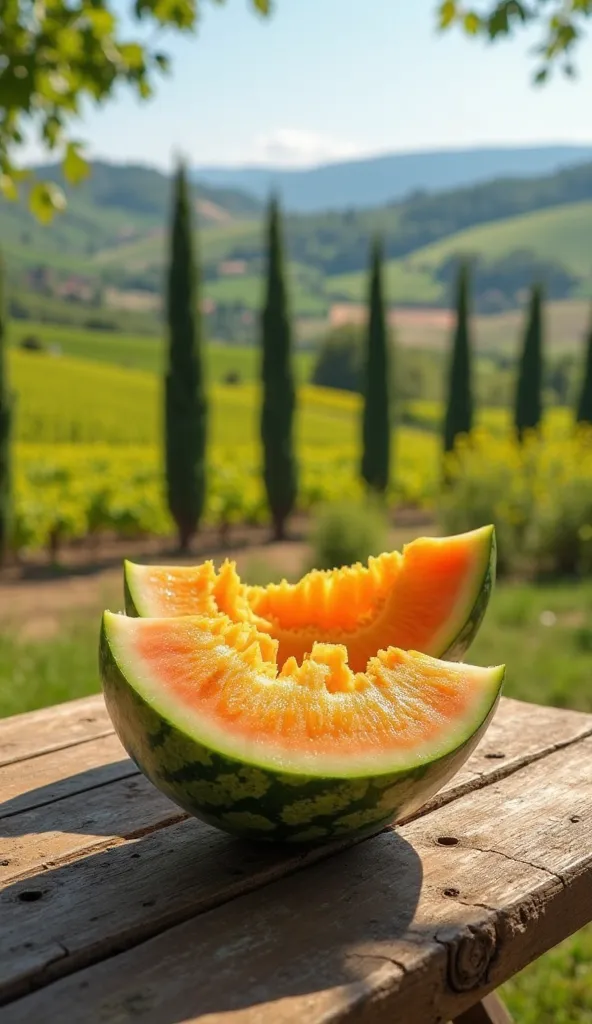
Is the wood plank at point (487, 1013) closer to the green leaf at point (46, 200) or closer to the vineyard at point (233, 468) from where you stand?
the green leaf at point (46, 200)

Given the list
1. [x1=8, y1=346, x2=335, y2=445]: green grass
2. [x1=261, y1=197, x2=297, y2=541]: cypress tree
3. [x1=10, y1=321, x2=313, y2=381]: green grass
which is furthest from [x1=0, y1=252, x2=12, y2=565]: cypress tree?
[x1=10, y1=321, x2=313, y2=381]: green grass

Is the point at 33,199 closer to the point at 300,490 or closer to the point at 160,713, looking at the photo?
the point at 160,713

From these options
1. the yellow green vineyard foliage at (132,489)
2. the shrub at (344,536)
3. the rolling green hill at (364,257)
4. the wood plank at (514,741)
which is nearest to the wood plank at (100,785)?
the wood plank at (514,741)

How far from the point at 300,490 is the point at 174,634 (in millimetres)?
19337

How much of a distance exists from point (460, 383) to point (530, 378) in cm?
242

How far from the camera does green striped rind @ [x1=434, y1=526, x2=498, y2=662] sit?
1.82 meters

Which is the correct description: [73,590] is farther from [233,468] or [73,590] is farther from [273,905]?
[273,905]

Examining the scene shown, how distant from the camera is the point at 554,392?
55.6 metres

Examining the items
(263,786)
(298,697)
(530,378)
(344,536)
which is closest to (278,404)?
(344,536)

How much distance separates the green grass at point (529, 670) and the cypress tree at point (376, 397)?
1034cm

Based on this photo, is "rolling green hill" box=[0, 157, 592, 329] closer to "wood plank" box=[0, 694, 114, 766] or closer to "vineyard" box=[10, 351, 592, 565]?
"vineyard" box=[10, 351, 592, 565]

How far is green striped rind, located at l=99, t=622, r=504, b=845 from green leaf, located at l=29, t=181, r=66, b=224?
3.65m

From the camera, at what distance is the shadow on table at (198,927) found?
3.77ft

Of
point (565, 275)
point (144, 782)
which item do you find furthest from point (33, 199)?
point (565, 275)
